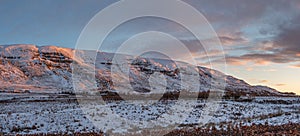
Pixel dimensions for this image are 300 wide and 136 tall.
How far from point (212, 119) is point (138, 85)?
11414 cm

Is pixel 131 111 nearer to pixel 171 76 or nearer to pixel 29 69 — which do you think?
pixel 29 69

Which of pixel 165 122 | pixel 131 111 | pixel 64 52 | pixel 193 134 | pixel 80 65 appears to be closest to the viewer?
pixel 193 134

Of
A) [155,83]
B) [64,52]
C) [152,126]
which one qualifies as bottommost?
[152,126]

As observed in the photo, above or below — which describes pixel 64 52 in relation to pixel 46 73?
above

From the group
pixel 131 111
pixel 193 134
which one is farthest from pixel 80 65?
pixel 193 134

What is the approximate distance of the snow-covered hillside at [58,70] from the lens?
11194cm

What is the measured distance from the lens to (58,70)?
434 feet

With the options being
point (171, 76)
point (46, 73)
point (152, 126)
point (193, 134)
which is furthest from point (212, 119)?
point (171, 76)

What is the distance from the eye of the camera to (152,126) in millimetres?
20094

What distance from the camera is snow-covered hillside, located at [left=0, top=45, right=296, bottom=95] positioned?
367ft

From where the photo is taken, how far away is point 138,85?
5379 inches

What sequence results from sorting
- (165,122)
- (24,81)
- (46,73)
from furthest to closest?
(46,73)
(24,81)
(165,122)

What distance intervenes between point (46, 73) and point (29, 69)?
24.4 ft

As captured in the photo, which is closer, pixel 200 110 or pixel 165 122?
pixel 165 122
